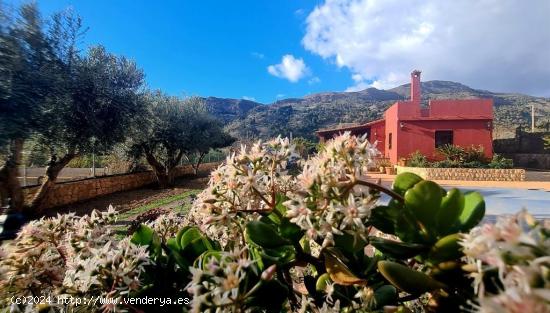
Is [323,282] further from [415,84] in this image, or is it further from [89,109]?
[415,84]

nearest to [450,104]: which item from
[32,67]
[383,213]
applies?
[32,67]

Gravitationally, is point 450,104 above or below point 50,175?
above

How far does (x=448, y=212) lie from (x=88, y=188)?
51.9 feet

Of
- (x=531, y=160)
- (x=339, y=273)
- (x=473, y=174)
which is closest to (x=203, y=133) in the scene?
(x=473, y=174)

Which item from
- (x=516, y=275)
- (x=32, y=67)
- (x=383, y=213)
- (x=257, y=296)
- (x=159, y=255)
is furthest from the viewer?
(x=32, y=67)

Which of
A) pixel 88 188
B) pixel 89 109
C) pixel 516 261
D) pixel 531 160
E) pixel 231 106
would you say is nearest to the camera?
pixel 516 261

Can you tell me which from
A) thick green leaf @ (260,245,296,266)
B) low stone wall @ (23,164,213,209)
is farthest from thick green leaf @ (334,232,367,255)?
low stone wall @ (23,164,213,209)

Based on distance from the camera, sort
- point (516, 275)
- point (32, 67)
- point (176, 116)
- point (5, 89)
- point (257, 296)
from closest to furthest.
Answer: point (516, 275) < point (257, 296) < point (5, 89) < point (32, 67) < point (176, 116)

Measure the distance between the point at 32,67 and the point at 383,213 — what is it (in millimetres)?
9256

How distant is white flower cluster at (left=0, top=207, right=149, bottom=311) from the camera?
747mm

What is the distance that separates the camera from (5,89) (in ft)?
21.8

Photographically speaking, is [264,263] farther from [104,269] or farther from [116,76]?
[116,76]

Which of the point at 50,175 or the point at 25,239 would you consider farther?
the point at 50,175

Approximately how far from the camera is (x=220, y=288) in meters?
0.59
